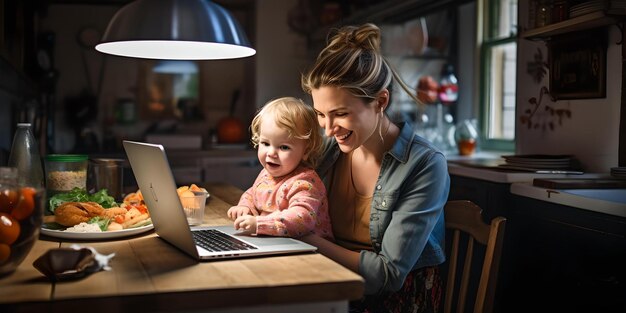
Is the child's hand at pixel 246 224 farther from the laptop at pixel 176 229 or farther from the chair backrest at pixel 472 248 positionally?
the chair backrest at pixel 472 248

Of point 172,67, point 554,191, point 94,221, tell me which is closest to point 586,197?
point 554,191

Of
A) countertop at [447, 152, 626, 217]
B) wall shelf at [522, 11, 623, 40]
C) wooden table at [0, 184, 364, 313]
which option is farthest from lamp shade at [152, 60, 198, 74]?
wooden table at [0, 184, 364, 313]

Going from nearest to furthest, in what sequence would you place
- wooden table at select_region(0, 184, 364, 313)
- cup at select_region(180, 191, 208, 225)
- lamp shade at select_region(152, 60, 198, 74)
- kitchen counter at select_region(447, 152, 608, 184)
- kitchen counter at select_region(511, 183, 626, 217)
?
1. wooden table at select_region(0, 184, 364, 313)
2. cup at select_region(180, 191, 208, 225)
3. kitchen counter at select_region(511, 183, 626, 217)
4. kitchen counter at select_region(447, 152, 608, 184)
5. lamp shade at select_region(152, 60, 198, 74)

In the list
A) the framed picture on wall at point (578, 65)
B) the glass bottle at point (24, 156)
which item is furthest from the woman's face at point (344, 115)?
the framed picture on wall at point (578, 65)

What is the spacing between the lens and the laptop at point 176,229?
135 centimetres

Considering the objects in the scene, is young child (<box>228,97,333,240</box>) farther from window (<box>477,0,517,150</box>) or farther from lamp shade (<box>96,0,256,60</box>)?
window (<box>477,0,517,150</box>)

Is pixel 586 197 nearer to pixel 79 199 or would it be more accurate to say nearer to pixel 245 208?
pixel 245 208

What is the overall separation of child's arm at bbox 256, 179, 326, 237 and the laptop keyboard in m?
0.08

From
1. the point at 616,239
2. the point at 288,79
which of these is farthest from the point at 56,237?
the point at 288,79

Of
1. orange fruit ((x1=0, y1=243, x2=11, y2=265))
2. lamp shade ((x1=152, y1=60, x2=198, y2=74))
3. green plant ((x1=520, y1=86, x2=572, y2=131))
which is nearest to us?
orange fruit ((x1=0, y1=243, x2=11, y2=265))

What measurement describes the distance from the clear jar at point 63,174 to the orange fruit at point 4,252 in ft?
2.98

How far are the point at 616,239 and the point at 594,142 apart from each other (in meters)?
0.82

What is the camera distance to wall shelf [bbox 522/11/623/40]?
8.23ft

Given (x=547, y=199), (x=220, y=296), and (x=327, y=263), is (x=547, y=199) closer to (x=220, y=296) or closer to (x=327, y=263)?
(x=327, y=263)
